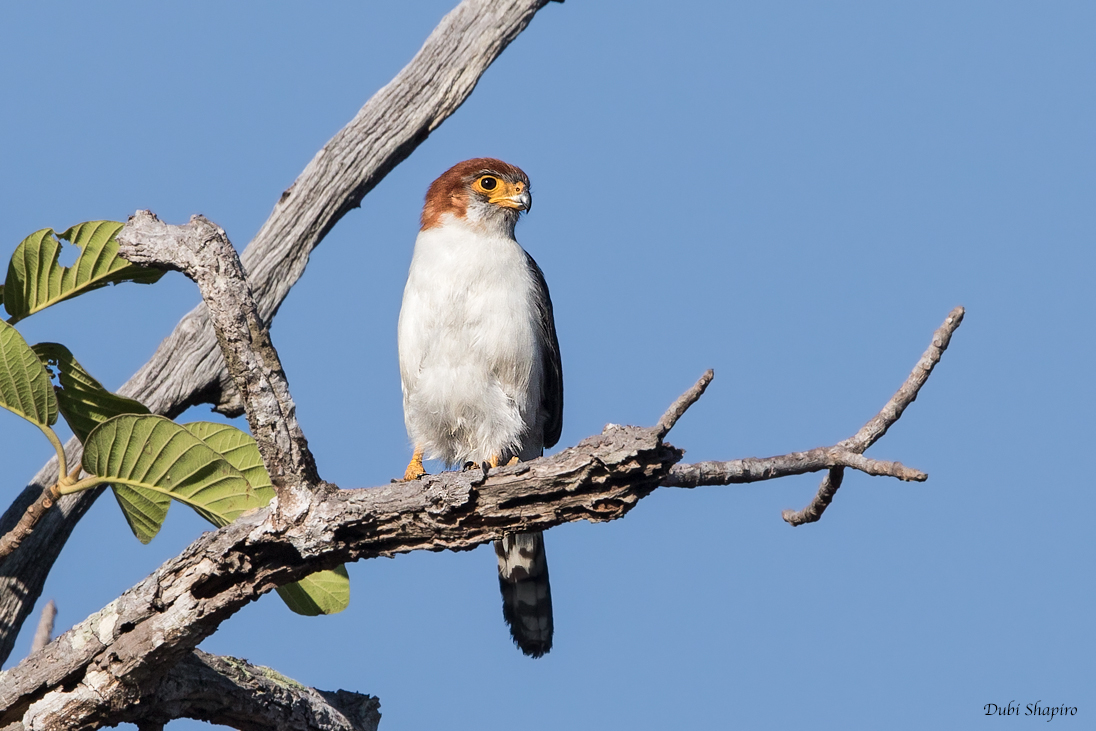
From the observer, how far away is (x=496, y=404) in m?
5.50

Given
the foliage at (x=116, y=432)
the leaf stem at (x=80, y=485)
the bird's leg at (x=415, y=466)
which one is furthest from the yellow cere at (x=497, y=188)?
the leaf stem at (x=80, y=485)

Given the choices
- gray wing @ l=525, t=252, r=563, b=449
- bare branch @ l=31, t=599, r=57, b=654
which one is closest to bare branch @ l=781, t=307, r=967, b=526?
gray wing @ l=525, t=252, r=563, b=449

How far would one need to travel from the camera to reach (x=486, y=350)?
5.39 m

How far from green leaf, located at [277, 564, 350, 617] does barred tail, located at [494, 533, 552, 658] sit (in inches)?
60.6

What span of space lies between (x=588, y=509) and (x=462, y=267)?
2.60 meters

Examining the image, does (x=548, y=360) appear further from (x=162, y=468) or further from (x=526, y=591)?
(x=162, y=468)

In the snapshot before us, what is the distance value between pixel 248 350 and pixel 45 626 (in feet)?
9.33

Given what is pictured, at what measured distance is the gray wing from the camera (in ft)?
19.1

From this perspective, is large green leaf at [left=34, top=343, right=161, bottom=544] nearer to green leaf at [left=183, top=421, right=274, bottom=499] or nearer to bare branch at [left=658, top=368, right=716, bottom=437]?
green leaf at [left=183, top=421, right=274, bottom=499]

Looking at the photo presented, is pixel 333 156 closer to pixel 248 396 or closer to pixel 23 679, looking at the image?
pixel 248 396

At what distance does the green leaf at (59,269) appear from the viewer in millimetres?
4133

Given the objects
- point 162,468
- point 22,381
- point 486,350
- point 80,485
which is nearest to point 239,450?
point 162,468

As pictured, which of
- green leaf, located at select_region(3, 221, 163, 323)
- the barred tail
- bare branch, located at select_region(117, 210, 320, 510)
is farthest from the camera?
the barred tail

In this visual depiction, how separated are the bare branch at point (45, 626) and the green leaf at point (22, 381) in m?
2.04
